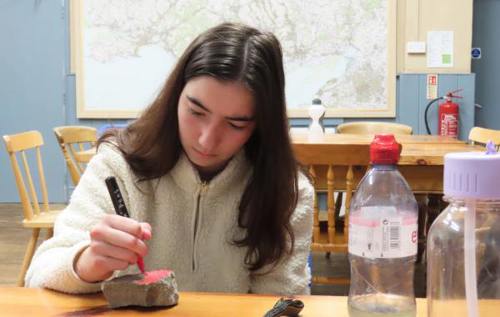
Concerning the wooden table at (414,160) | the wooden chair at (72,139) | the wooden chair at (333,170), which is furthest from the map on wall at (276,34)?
the wooden chair at (333,170)

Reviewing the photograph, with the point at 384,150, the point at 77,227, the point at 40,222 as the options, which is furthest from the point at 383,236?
the point at 40,222

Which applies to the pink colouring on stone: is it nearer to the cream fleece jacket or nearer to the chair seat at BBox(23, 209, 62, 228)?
the cream fleece jacket

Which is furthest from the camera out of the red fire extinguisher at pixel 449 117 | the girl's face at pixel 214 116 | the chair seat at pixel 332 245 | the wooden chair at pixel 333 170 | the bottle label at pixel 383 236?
the red fire extinguisher at pixel 449 117

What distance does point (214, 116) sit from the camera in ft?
3.45

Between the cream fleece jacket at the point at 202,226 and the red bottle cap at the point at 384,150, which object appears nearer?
the red bottle cap at the point at 384,150

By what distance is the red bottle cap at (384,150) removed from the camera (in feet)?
2.48

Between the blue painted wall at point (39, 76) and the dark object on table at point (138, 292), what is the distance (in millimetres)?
4311

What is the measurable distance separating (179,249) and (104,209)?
0.63ft

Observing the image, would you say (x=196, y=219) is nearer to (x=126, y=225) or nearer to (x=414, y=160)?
(x=126, y=225)

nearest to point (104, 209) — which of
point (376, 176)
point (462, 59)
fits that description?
point (376, 176)

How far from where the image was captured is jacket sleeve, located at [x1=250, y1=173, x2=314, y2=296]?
46.6 inches

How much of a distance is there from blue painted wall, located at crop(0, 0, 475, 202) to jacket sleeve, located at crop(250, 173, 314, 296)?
13.2 feet

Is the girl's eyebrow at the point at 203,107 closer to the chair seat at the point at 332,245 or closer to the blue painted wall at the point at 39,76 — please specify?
the chair seat at the point at 332,245

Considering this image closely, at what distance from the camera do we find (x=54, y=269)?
3.11 ft
